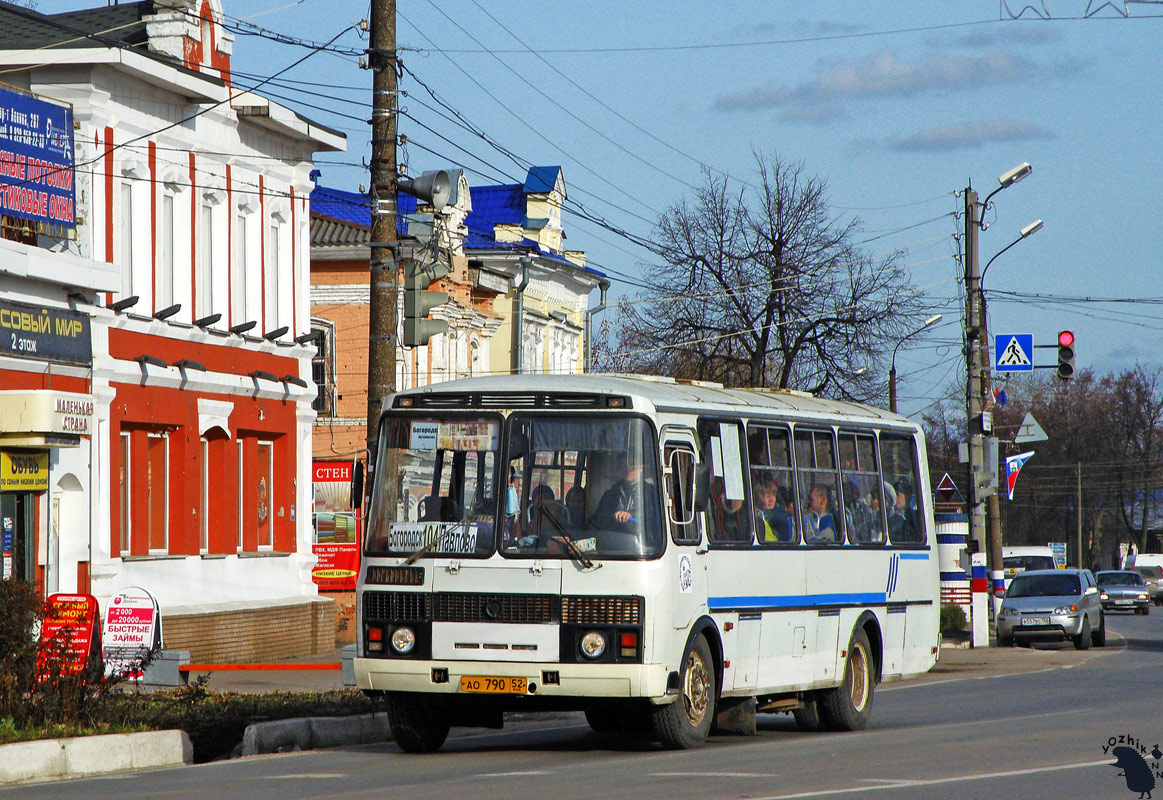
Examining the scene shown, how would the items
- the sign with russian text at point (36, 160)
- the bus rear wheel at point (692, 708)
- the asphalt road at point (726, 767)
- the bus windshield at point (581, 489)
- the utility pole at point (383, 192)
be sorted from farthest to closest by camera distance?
the sign with russian text at point (36, 160) < the utility pole at point (383, 192) < the bus rear wheel at point (692, 708) < the bus windshield at point (581, 489) < the asphalt road at point (726, 767)

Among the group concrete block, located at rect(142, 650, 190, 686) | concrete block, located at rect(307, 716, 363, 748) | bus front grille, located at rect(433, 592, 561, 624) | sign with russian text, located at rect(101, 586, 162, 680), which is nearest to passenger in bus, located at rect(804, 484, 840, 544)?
bus front grille, located at rect(433, 592, 561, 624)

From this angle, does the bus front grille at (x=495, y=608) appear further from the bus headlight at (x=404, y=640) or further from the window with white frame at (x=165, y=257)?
the window with white frame at (x=165, y=257)

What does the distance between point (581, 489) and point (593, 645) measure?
115cm

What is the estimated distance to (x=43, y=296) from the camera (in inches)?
870

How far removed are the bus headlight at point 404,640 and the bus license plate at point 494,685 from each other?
0.49 meters

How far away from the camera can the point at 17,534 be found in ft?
71.7

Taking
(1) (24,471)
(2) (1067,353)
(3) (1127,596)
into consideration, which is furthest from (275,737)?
(3) (1127,596)

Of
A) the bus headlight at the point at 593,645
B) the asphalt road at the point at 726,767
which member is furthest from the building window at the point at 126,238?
the bus headlight at the point at 593,645

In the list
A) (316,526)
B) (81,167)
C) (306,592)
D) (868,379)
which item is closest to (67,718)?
(81,167)

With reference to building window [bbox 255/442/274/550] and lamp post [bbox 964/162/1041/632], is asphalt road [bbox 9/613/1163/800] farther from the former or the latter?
lamp post [bbox 964/162/1041/632]

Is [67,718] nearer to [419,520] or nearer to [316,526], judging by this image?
[419,520]

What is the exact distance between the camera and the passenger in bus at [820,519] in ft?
52.2

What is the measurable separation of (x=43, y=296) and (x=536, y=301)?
35203mm

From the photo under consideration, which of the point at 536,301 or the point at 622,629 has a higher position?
the point at 536,301
